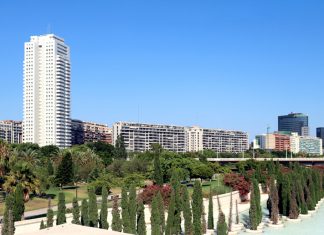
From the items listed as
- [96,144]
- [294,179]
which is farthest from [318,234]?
[96,144]

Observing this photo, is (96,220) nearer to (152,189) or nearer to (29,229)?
(29,229)

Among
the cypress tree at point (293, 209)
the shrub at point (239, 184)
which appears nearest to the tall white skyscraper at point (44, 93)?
the shrub at point (239, 184)

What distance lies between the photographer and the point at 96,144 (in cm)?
14188

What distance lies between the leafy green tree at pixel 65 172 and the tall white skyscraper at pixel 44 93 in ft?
321

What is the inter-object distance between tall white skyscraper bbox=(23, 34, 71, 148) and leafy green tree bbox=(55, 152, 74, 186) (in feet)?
321

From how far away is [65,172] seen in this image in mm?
66562

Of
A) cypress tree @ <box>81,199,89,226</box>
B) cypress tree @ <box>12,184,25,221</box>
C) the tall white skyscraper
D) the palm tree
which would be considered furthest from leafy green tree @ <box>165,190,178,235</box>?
the tall white skyscraper

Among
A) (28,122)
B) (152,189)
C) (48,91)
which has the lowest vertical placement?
(152,189)

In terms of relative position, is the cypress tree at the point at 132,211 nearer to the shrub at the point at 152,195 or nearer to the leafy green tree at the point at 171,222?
the leafy green tree at the point at 171,222

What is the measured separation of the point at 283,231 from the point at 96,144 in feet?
335

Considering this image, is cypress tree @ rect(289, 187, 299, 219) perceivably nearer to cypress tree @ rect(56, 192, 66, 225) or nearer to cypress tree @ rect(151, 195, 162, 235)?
cypress tree @ rect(151, 195, 162, 235)

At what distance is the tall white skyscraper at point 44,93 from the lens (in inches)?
6378

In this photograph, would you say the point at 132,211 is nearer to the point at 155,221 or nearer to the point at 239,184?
the point at 155,221

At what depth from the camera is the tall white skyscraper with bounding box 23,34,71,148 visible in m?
162
